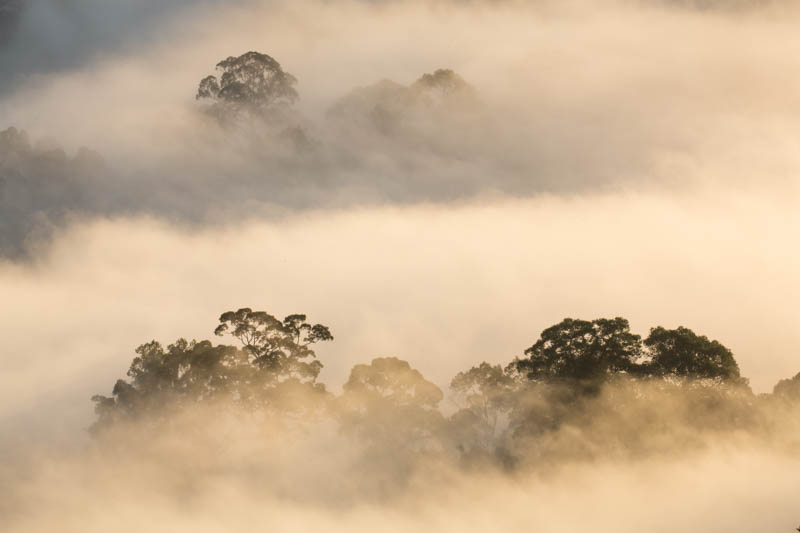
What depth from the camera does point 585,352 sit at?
191ft

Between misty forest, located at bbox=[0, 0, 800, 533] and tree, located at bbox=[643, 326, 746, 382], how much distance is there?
0.14 metres

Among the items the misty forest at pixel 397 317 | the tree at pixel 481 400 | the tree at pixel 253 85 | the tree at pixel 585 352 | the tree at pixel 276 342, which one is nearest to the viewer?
the misty forest at pixel 397 317

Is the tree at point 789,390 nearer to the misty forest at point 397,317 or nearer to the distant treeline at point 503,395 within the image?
the distant treeline at point 503,395

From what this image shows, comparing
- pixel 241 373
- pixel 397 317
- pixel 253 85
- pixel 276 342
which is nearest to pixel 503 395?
pixel 276 342

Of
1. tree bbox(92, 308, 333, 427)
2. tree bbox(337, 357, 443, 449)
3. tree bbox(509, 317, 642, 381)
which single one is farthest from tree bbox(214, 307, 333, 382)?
tree bbox(509, 317, 642, 381)

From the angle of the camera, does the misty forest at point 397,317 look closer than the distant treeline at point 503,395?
No

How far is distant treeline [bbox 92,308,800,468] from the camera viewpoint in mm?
56312

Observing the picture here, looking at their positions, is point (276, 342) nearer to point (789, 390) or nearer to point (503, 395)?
point (503, 395)

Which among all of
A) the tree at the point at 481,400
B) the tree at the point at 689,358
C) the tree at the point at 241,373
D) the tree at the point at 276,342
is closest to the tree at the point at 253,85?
the tree at the point at 241,373

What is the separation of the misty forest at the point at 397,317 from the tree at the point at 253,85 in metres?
0.44

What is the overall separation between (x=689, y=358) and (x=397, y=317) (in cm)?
6509

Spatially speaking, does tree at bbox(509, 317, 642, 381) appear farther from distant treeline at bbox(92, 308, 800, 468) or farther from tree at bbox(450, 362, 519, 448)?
tree at bbox(450, 362, 519, 448)

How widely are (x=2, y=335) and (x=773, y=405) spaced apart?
104673mm

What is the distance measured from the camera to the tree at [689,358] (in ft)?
185
